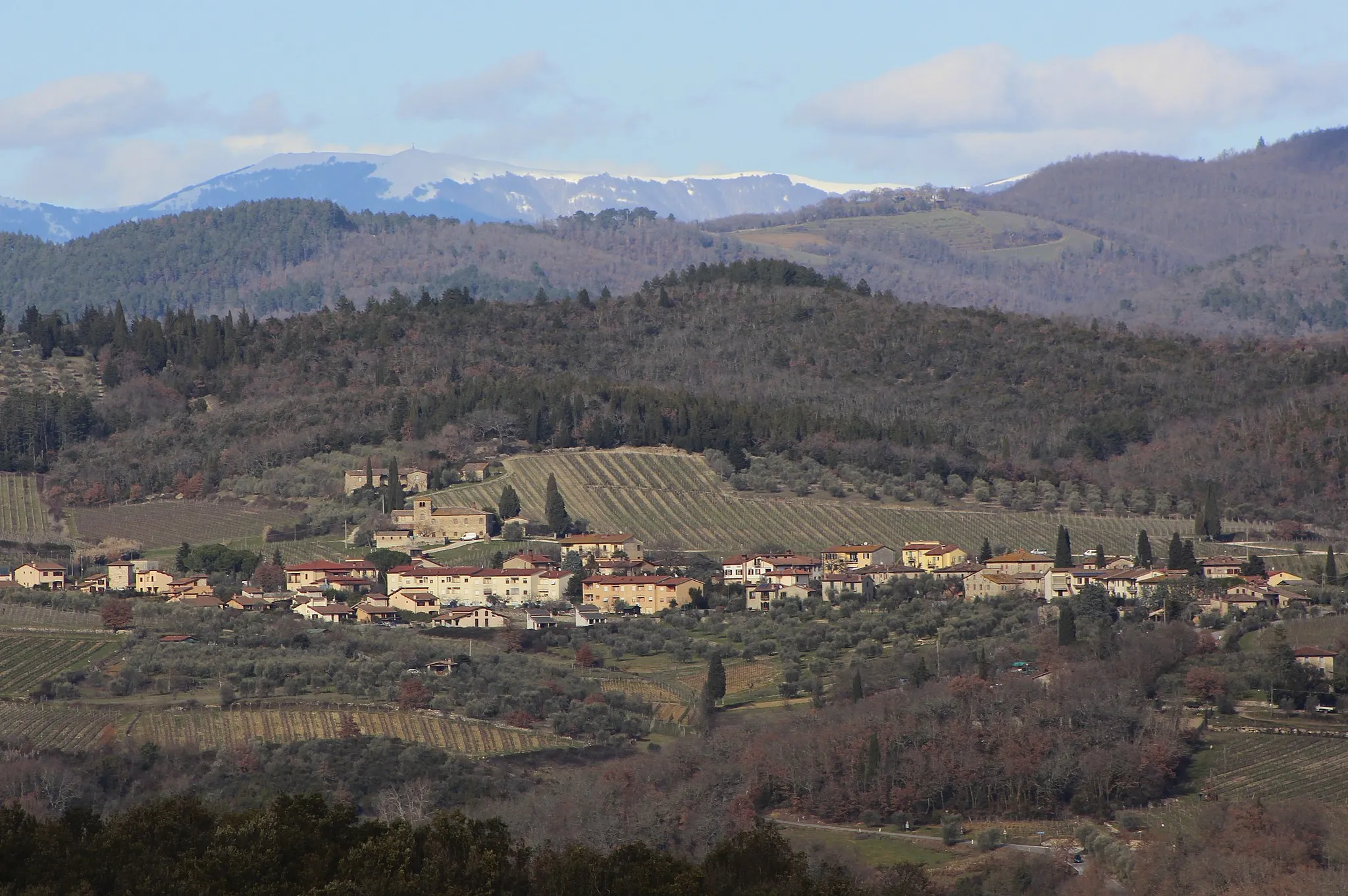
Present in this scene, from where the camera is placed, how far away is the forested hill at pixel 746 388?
9650 cm

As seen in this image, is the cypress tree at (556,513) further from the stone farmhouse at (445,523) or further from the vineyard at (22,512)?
the vineyard at (22,512)

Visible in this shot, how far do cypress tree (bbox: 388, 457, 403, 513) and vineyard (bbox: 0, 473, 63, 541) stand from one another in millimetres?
12713

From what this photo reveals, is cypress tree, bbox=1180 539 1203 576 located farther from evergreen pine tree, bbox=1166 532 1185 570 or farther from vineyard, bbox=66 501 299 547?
vineyard, bbox=66 501 299 547

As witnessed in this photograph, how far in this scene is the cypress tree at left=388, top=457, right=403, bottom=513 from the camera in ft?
279

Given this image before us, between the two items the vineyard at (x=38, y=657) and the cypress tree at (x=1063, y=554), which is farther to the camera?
the cypress tree at (x=1063, y=554)

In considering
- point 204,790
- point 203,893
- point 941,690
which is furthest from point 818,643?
point 203,893

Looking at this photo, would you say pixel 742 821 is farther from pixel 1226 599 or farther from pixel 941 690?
pixel 1226 599

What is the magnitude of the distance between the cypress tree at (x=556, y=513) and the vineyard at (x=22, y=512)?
18884 mm

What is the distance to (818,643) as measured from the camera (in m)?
63.5

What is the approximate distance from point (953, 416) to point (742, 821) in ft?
226

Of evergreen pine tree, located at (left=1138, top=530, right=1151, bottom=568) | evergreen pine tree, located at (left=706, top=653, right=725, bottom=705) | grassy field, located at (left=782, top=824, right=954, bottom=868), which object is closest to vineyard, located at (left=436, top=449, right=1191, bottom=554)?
evergreen pine tree, located at (left=1138, top=530, right=1151, bottom=568)

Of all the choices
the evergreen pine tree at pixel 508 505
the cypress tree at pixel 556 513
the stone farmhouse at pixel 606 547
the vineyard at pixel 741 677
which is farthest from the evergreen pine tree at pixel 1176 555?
the evergreen pine tree at pixel 508 505

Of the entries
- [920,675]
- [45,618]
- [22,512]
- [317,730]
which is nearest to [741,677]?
[920,675]

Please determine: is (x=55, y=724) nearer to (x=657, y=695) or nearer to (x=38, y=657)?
(x=38, y=657)
